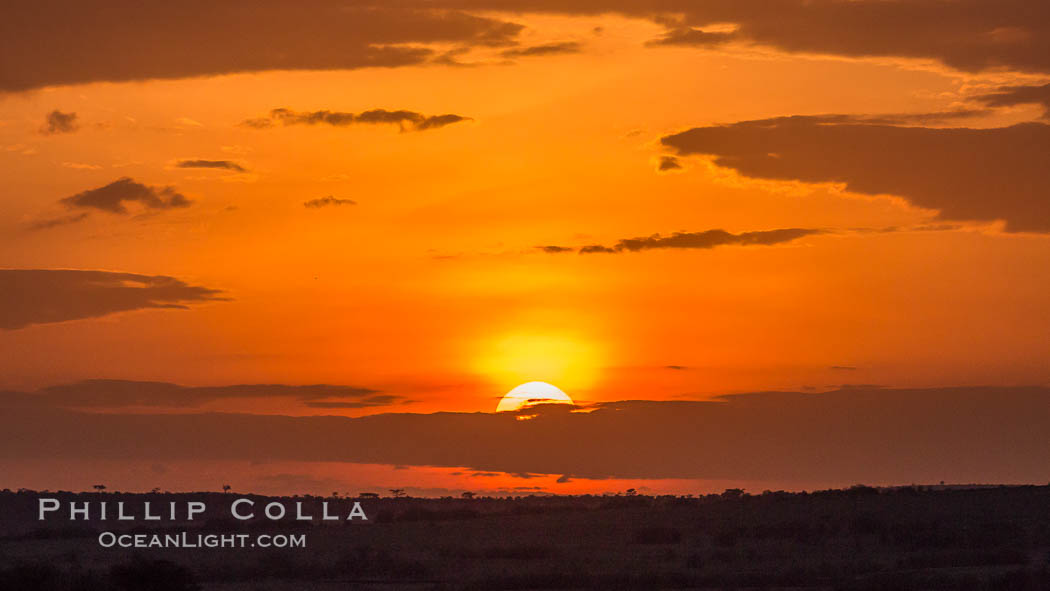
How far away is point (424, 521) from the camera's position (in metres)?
91.2

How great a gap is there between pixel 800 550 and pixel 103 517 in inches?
3503

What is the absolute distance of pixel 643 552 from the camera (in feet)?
204

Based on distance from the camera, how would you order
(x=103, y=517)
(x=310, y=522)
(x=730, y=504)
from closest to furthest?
(x=730, y=504) → (x=310, y=522) → (x=103, y=517)

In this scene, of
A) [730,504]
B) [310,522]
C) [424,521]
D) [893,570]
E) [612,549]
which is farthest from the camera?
[310,522]

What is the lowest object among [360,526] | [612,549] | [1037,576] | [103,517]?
[1037,576]

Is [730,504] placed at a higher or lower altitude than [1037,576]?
higher

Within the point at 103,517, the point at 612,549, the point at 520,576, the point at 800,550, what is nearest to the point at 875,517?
the point at 800,550

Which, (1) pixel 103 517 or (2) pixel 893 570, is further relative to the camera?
(1) pixel 103 517

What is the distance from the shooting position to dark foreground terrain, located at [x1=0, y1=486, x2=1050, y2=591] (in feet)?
153

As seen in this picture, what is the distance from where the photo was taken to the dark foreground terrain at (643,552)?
46.8 m

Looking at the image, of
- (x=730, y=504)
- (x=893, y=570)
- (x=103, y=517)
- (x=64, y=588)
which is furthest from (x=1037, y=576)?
(x=103, y=517)

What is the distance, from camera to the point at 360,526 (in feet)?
284

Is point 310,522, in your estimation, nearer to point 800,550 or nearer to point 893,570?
point 800,550

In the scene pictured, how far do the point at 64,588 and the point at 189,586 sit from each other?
11.6 feet
